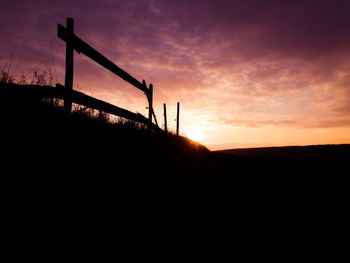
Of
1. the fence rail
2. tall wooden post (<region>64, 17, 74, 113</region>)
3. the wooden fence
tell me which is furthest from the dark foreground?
tall wooden post (<region>64, 17, 74, 113</region>)

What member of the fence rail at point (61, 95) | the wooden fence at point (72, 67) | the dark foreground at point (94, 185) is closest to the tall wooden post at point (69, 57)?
the wooden fence at point (72, 67)

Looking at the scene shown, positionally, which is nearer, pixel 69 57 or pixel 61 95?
pixel 61 95

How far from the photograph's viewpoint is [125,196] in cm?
311

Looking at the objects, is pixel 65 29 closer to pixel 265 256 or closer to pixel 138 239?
pixel 138 239

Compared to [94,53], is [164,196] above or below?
below

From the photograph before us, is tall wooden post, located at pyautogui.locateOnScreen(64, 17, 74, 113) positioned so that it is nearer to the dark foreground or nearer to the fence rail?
the fence rail

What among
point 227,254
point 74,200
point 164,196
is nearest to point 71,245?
point 74,200

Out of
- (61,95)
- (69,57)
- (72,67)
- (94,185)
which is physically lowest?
(94,185)

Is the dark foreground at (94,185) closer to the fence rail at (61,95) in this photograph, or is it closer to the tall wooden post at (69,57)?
the fence rail at (61,95)

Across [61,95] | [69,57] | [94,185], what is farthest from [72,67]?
[94,185]

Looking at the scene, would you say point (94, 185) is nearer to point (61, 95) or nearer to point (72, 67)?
point (61, 95)

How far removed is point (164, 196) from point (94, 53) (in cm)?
318

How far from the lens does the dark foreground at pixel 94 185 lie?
7.85 ft

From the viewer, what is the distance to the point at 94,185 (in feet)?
9.84
